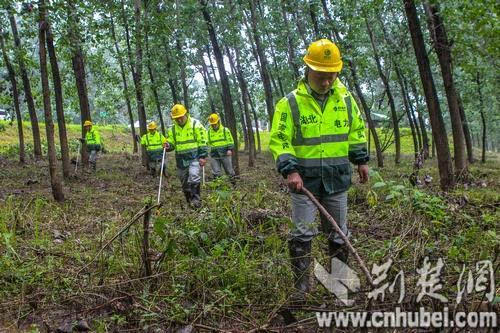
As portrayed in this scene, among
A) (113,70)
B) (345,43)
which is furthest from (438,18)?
(113,70)

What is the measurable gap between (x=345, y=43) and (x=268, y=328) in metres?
13.3

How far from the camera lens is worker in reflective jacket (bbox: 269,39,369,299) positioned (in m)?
4.07

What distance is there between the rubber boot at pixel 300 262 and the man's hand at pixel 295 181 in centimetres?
59

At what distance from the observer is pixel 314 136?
13.6 feet

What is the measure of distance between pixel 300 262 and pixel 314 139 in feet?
3.56

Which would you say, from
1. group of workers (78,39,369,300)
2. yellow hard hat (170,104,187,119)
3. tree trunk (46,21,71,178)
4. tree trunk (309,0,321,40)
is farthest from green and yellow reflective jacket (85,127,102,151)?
group of workers (78,39,369,300)

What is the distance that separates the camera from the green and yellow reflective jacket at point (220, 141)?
1329 cm

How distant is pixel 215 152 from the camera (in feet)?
44.1

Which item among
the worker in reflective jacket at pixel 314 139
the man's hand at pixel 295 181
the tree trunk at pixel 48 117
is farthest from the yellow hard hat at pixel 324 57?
the tree trunk at pixel 48 117

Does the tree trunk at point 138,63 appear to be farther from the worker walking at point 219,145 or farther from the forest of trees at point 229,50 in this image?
the worker walking at point 219,145

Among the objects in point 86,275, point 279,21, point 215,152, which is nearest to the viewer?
point 86,275

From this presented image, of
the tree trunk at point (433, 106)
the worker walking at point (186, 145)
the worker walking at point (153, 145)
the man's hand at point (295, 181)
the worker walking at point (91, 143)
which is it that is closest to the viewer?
the man's hand at point (295, 181)

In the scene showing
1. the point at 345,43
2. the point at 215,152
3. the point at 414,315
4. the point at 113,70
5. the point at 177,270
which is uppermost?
the point at 113,70

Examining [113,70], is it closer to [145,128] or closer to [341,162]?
[145,128]
